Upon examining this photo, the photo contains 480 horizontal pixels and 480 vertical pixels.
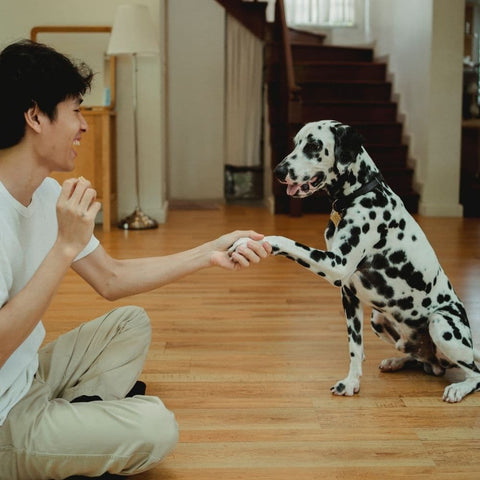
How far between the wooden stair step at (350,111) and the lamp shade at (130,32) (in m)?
2.39

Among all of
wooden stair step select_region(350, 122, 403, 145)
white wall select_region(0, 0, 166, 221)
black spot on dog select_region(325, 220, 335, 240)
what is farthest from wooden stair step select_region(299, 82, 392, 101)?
black spot on dog select_region(325, 220, 335, 240)

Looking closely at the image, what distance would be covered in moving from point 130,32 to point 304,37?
3960 mm

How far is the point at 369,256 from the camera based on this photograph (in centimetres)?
238

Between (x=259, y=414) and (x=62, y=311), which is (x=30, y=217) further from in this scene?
(x=62, y=311)

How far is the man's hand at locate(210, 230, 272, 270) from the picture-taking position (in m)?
2.07

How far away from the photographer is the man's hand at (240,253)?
2068 mm

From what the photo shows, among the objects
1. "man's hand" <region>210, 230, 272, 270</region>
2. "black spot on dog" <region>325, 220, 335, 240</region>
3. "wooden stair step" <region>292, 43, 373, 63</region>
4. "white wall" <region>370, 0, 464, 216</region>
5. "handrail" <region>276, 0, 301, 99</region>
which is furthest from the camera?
"wooden stair step" <region>292, 43, 373, 63</region>

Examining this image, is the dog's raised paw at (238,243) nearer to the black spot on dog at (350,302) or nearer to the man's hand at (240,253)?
the man's hand at (240,253)

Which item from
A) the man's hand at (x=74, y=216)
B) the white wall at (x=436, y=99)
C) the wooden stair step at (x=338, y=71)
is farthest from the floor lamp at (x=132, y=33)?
the man's hand at (x=74, y=216)

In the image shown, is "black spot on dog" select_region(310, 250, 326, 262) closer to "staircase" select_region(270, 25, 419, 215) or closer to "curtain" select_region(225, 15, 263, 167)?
"staircase" select_region(270, 25, 419, 215)

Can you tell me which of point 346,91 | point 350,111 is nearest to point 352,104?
point 350,111

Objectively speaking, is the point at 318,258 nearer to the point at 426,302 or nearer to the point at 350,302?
the point at 350,302

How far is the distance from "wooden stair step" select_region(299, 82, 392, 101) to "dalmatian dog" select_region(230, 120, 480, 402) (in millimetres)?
6213

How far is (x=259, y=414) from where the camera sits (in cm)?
228
